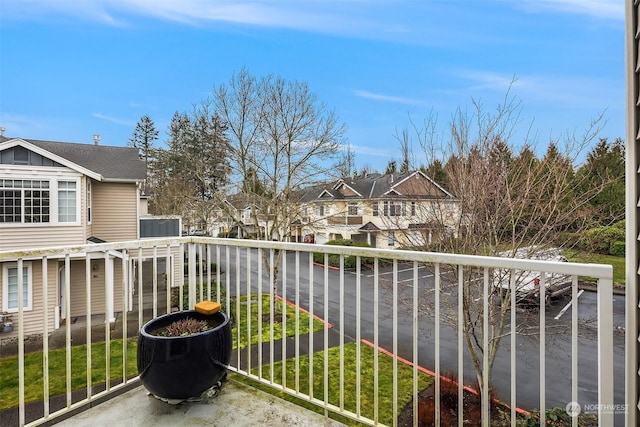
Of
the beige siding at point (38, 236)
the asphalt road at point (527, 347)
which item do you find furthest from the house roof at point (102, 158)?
the asphalt road at point (527, 347)

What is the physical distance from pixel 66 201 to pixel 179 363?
9.66 meters

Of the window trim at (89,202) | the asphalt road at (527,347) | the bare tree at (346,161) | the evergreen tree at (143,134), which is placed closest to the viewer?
the asphalt road at (527,347)

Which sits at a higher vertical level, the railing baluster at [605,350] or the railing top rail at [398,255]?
the railing top rail at [398,255]

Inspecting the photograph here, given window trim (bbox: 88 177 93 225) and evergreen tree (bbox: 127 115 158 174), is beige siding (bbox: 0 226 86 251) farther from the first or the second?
evergreen tree (bbox: 127 115 158 174)

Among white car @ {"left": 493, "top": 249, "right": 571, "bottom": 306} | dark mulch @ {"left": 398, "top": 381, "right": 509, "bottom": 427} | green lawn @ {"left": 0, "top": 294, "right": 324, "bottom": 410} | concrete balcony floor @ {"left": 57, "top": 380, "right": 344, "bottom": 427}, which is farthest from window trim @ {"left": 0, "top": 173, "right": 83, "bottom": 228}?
white car @ {"left": 493, "top": 249, "right": 571, "bottom": 306}

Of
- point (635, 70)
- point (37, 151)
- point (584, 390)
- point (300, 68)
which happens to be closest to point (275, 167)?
point (300, 68)

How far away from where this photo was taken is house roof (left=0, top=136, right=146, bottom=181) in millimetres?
10711

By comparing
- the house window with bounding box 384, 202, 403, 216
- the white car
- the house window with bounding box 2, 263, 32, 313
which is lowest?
the house window with bounding box 2, 263, 32, 313

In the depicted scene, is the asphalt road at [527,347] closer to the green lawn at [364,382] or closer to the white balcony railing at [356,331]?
the white balcony railing at [356,331]

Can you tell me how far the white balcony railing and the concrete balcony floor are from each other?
11cm

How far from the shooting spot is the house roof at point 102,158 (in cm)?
1071

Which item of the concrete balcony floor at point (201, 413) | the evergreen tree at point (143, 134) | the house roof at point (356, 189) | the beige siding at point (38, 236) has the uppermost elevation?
the evergreen tree at point (143, 134)

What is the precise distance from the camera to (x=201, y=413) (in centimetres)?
190

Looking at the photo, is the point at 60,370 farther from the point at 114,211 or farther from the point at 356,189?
the point at 356,189
